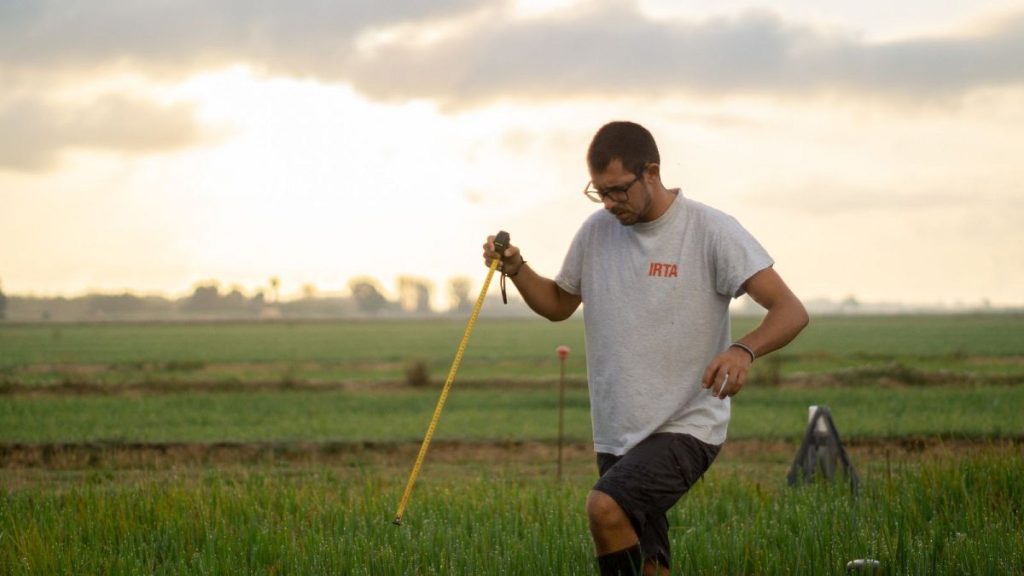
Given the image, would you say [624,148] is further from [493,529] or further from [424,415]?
[424,415]

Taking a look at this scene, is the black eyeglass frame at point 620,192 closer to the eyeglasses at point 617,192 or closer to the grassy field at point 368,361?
the eyeglasses at point 617,192

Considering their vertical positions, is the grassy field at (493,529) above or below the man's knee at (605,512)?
below

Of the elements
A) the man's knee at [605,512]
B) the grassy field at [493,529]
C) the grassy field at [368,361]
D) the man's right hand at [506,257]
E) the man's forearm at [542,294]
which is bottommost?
the grassy field at [368,361]

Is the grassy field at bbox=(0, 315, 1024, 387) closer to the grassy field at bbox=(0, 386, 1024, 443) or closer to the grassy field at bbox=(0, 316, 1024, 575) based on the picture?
the grassy field at bbox=(0, 316, 1024, 575)

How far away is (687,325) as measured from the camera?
195 inches

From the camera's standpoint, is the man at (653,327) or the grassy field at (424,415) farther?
the grassy field at (424,415)

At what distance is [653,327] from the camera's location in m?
4.95

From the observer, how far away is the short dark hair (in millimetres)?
4848

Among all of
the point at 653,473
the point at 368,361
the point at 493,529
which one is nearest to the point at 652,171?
the point at 653,473

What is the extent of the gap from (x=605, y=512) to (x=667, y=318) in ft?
2.85

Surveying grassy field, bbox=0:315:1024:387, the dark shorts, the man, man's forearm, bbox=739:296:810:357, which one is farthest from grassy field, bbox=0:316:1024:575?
man's forearm, bbox=739:296:810:357

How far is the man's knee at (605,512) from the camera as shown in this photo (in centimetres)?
474

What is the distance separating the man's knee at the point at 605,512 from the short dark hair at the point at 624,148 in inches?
53.7

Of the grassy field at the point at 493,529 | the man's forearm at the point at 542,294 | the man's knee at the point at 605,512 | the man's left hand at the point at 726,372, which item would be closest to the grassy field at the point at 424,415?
the grassy field at the point at 493,529
